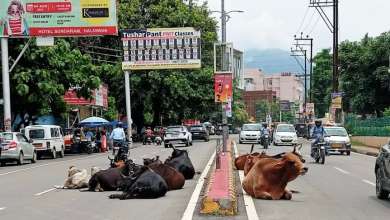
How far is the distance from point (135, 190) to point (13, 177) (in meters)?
9.18

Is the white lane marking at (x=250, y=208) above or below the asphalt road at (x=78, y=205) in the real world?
above

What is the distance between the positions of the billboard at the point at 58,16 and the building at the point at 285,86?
156 m

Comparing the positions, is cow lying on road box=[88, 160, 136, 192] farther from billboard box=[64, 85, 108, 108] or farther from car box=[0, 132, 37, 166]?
billboard box=[64, 85, 108, 108]

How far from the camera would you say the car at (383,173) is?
13570mm

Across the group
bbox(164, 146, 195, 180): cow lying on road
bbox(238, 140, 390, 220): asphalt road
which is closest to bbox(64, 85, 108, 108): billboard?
bbox(164, 146, 195, 180): cow lying on road

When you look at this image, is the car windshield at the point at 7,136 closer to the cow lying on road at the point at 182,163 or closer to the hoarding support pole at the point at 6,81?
the hoarding support pole at the point at 6,81

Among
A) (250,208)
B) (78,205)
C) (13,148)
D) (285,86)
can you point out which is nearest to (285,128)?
(13,148)

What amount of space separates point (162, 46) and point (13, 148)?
2003 cm

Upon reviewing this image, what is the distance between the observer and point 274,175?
1366 cm

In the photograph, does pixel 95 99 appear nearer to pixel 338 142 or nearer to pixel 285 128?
pixel 285 128

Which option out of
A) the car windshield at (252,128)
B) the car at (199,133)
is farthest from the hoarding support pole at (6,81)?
the car at (199,133)

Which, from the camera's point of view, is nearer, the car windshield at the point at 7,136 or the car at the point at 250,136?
the car windshield at the point at 7,136

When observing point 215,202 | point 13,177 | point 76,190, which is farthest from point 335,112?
point 215,202

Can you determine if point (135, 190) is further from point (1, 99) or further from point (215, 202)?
point (1, 99)
